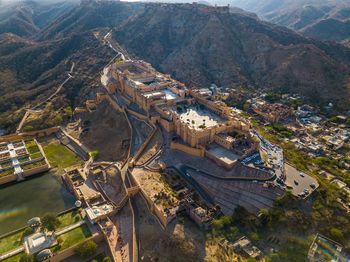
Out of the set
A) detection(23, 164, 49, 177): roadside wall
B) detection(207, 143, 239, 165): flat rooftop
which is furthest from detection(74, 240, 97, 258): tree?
detection(23, 164, 49, 177): roadside wall

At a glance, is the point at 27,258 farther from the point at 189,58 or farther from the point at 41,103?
the point at 189,58

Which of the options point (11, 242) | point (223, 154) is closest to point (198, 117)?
point (223, 154)

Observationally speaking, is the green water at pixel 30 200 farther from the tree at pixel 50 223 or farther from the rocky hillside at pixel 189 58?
the rocky hillside at pixel 189 58

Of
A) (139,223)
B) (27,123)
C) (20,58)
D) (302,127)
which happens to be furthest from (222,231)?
(20,58)

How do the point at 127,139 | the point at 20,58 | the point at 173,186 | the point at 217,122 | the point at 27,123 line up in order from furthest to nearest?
1. the point at 20,58
2. the point at 27,123
3. the point at 127,139
4. the point at 217,122
5. the point at 173,186

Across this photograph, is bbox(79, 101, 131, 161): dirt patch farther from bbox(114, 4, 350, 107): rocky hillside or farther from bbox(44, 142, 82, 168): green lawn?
bbox(114, 4, 350, 107): rocky hillside

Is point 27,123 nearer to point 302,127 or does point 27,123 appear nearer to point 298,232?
point 298,232
